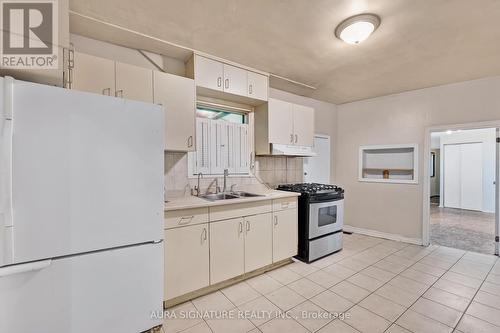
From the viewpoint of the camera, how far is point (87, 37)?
2.12 metres

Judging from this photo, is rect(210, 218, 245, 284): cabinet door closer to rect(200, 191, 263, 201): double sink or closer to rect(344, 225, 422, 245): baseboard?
rect(200, 191, 263, 201): double sink

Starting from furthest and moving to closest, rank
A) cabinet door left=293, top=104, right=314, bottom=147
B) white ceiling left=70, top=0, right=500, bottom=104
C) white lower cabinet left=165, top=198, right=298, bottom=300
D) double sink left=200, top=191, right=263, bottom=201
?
1. cabinet door left=293, top=104, right=314, bottom=147
2. double sink left=200, top=191, right=263, bottom=201
3. white lower cabinet left=165, top=198, right=298, bottom=300
4. white ceiling left=70, top=0, right=500, bottom=104

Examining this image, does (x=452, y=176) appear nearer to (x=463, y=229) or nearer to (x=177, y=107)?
(x=463, y=229)

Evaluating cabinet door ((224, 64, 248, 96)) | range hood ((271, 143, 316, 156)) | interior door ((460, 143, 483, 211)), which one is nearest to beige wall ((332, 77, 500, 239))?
range hood ((271, 143, 316, 156))

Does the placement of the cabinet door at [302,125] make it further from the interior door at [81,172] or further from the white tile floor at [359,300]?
the interior door at [81,172]

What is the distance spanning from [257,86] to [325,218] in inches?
79.2

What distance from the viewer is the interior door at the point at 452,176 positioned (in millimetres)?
6309

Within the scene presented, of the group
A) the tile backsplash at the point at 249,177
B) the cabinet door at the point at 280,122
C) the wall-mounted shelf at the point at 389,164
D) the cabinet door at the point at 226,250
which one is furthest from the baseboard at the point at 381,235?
the cabinet door at the point at 226,250

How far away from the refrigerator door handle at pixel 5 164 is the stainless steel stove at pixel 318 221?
2640 millimetres

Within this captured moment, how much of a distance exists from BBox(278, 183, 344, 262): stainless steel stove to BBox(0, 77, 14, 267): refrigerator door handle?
2640 millimetres

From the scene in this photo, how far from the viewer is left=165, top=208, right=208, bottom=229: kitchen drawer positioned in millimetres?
1943

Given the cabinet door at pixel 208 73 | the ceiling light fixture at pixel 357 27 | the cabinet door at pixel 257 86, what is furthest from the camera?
the cabinet door at pixel 257 86

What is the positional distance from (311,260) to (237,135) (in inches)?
76.3

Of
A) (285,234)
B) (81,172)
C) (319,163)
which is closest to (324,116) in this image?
(319,163)
